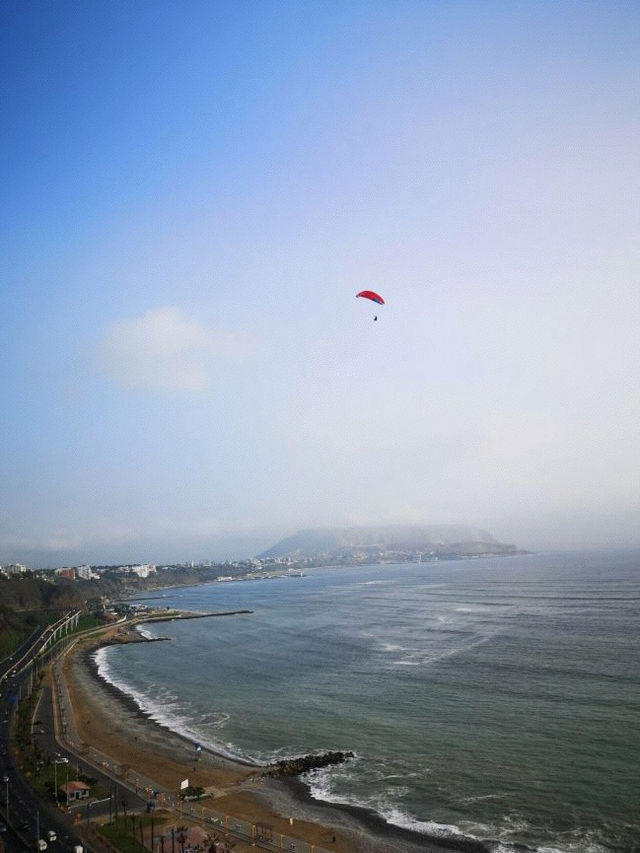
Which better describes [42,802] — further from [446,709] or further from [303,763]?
[446,709]

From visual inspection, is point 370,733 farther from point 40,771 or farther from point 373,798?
point 40,771

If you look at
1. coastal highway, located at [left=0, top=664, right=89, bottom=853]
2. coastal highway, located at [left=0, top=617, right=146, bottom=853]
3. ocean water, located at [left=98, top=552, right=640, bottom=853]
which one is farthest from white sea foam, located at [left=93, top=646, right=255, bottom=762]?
coastal highway, located at [left=0, top=664, right=89, bottom=853]

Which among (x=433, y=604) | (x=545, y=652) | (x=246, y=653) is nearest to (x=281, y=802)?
(x=545, y=652)

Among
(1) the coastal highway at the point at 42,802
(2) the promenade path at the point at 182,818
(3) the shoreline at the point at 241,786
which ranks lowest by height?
(3) the shoreline at the point at 241,786

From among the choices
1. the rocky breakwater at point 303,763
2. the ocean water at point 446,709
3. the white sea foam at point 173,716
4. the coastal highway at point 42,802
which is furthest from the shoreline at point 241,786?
the coastal highway at point 42,802

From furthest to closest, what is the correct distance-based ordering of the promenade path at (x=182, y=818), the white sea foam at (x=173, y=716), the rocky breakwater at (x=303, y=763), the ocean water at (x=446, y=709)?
the white sea foam at (x=173, y=716) → the rocky breakwater at (x=303, y=763) → the ocean water at (x=446, y=709) → the promenade path at (x=182, y=818)

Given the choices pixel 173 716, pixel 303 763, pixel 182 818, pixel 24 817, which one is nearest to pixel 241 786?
pixel 303 763

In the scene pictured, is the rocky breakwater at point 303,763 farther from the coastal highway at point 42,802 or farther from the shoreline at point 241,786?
the coastal highway at point 42,802
